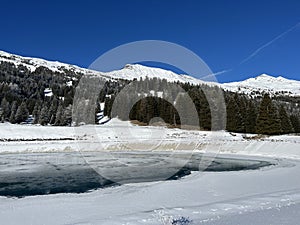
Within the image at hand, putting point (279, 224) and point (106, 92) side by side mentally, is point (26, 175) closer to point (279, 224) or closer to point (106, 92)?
point (279, 224)

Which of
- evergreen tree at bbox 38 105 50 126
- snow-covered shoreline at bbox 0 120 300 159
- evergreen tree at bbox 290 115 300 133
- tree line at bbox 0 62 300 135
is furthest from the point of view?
evergreen tree at bbox 38 105 50 126

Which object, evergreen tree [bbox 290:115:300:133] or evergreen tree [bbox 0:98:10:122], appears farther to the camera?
evergreen tree [bbox 0:98:10:122]

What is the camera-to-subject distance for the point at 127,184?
1781 centimetres

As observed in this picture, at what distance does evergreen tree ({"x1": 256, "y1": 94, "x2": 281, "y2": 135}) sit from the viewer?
61.0m

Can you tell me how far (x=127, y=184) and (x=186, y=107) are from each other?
5742 centimetres

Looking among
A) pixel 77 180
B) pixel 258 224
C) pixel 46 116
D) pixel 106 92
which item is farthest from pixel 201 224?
pixel 106 92

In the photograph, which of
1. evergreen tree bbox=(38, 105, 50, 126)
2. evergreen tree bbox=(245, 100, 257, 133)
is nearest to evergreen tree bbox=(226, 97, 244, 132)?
evergreen tree bbox=(245, 100, 257, 133)

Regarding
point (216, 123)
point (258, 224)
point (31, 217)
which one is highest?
point (216, 123)

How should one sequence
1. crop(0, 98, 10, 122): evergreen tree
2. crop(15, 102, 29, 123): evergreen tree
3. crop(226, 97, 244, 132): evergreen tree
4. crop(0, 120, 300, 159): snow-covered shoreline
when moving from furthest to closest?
crop(0, 98, 10, 122): evergreen tree < crop(15, 102, 29, 123): evergreen tree < crop(226, 97, 244, 132): evergreen tree < crop(0, 120, 300, 159): snow-covered shoreline

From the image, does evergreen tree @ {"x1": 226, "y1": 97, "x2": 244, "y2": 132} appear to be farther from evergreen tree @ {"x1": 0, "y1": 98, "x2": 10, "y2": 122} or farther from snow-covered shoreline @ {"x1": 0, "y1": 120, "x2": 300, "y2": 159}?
evergreen tree @ {"x1": 0, "y1": 98, "x2": 10, "y2": 122}

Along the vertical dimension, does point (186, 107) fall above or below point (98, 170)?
above

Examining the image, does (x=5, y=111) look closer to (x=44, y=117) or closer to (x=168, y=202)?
(x=44, y=117)

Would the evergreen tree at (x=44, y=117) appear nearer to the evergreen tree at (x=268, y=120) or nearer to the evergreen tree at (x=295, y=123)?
the evergreen tree at (x=268, y=120)

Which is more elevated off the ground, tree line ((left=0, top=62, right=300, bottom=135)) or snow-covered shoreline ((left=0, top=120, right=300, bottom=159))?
tree line ((left=0, top=62, right=300, bottom=135))
